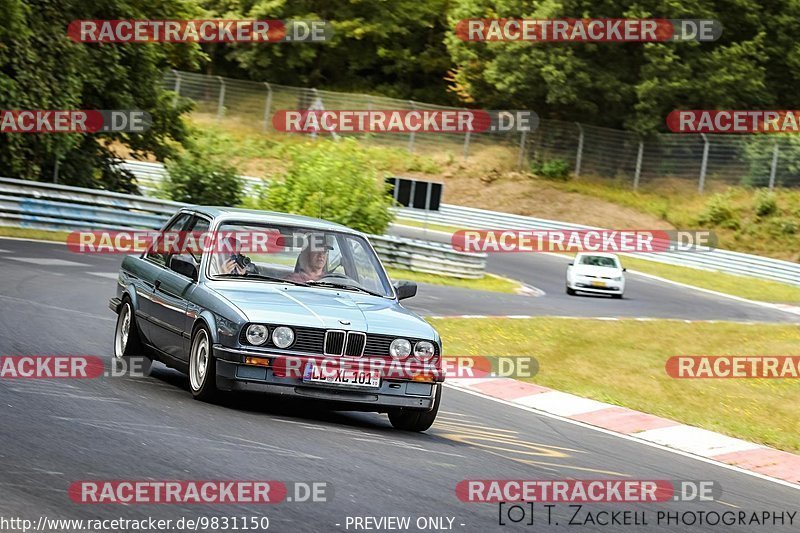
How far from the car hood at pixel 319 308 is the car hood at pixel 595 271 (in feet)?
73.7

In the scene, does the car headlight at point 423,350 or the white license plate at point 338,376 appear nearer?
the white license plate at point 338,376

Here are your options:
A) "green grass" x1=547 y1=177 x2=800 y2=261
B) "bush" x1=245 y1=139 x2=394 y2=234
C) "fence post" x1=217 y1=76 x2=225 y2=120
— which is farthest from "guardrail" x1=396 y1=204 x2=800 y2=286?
"fence post" x1=217 y1=76 x2=225 y2=120

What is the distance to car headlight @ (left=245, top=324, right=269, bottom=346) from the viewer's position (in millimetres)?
8844

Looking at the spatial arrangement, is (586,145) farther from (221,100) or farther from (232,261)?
(232,261)

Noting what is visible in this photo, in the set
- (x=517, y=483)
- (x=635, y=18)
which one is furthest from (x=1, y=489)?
(x=635, y=18)

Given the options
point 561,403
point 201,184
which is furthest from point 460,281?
point 561,403

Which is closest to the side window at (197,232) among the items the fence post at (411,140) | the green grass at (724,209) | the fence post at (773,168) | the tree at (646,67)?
the green grass at (724,209)

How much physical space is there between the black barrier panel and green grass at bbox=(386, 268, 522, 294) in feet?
5.39

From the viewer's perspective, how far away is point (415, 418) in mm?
9531

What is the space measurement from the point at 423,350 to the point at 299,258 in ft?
4.83

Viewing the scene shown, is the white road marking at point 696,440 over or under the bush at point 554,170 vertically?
under

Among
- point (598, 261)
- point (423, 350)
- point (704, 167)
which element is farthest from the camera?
point (704, 167)

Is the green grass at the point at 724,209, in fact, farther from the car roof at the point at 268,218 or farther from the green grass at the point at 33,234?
the car roof at the point at 268,218

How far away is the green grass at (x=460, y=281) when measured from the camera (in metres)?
29.2
